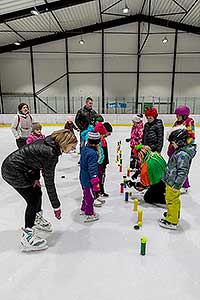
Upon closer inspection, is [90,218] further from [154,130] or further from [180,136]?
[154,130]

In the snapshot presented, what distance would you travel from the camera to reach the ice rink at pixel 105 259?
5.73 ft

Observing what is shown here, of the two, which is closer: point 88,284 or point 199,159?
point 88,284

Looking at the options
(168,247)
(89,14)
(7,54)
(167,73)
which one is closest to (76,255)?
(168,247)

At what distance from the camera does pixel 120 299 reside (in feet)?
5.49

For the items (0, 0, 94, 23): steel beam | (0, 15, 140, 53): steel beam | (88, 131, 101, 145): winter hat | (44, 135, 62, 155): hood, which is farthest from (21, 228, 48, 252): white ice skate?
(0, 15, 140, 53): steel beam

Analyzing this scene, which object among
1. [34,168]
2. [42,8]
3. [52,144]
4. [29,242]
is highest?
[42,8]

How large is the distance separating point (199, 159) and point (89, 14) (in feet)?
31.0

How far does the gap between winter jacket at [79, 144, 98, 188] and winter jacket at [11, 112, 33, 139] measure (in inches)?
62.3

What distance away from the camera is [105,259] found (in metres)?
2.08

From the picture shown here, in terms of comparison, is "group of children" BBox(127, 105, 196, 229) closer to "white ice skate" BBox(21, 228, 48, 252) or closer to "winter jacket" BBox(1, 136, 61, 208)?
"winter jacket" BBox(1, 136, 61, 208)

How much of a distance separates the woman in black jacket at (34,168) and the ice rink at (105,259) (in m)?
0.26

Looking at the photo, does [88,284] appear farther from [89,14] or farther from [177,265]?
[89,14]

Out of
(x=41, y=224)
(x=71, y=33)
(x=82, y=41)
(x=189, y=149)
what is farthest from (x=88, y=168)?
(x=71, y=33)

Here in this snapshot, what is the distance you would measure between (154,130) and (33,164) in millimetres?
1954
